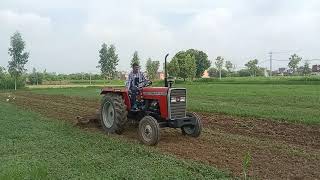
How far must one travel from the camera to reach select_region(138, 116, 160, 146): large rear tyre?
10.7 m

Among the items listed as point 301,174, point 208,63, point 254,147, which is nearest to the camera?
point 301,174

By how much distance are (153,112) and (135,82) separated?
3.63 ft

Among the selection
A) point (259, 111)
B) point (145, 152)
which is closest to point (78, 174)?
point (145, 152)

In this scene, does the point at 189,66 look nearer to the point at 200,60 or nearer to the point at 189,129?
the point at 200,60

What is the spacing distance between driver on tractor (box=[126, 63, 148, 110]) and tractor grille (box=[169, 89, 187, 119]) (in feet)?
4.84

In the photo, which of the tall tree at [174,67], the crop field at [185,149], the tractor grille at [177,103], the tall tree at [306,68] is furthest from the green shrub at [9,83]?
the tall tree at [306,68]

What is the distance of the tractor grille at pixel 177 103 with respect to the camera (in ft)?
36.4

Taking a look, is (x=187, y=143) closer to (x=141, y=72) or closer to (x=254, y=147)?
(x=254, y=147)

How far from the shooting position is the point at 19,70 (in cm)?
5431

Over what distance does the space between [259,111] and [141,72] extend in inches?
303

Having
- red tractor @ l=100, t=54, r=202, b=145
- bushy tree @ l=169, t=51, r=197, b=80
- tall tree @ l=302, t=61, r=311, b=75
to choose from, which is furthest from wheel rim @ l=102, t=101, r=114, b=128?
tall tree @ l=302, t=61, r=311, b=75

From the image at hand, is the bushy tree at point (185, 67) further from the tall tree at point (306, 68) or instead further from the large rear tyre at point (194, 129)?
the large rear tyre at point (194, 129)

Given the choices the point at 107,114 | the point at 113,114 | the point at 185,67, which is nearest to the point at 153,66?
the point at 185,67

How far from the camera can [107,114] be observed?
13680 mm
